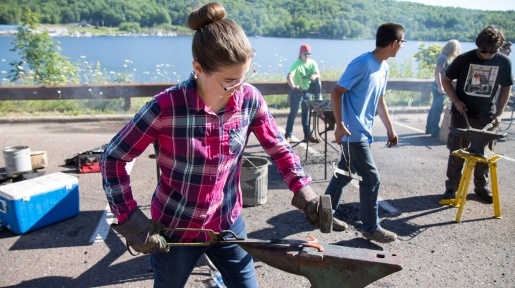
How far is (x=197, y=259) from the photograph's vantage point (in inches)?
83.2

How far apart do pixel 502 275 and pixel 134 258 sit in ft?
10.8

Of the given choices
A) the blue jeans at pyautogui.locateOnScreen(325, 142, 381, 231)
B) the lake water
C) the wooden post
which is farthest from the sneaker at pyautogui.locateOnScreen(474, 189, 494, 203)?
the lake water

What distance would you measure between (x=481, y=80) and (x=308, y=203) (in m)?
3.86

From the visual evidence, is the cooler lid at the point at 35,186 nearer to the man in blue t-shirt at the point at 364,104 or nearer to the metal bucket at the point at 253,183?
the metal bucket at the point at 253,183

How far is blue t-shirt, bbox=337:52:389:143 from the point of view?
12.5 feet

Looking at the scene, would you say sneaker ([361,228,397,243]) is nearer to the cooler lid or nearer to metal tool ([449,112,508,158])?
metal tool ([449,112,508,158])

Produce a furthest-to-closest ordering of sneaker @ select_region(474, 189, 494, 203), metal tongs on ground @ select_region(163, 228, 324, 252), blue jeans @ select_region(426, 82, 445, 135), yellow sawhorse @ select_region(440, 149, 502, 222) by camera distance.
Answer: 1. blue jeans @ select_region(426, 82, 445, 135)
2. sneaker @ select_region(474, 189, 494, 203)
3. yellow sawhorse @ select_region(440, 149, 502, 222)
4. metal tongs on ground @ select_region(163, 228, 324, 252)

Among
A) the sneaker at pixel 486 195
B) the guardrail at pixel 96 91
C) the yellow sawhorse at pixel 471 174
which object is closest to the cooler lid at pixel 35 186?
the yellow sawhorse at pixel 471 174

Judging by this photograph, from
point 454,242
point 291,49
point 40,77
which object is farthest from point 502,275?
point 291,49

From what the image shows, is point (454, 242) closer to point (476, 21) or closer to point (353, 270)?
point (353, 270)

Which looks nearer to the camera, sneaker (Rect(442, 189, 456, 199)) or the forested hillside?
sneaker (Rect(442, 189, 456, 199))

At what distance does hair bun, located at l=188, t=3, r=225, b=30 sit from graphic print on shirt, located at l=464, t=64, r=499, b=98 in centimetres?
415

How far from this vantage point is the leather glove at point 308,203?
1.99 m

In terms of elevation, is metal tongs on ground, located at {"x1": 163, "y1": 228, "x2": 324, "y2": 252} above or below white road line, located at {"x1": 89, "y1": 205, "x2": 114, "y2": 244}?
above
